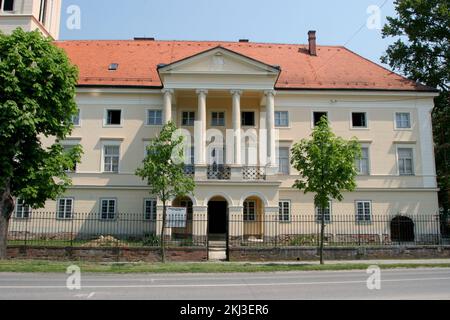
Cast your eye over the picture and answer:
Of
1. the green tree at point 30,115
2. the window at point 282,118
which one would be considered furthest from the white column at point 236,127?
the green tree at point 30,115

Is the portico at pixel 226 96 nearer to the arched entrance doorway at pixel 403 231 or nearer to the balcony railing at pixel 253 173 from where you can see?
the balcony railing at pixel 253 173

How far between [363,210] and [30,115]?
21.9m

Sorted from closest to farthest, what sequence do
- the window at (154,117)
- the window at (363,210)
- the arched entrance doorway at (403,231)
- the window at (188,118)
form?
the arched entrance doorway at (403,231), the window at (363,210), the window at (154,117), the window at (188,118)

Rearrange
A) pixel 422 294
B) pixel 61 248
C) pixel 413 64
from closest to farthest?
pixel 422 294, pixel 61 248, pixel 413 64

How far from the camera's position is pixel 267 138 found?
2725cm

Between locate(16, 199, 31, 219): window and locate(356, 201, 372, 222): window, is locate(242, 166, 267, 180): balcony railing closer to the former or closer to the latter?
locate(356, 201, 372, 222): window

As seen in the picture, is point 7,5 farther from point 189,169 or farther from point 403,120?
point 403,120

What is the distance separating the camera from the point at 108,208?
28203 millimetres

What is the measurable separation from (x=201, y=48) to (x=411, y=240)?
22.3 metres

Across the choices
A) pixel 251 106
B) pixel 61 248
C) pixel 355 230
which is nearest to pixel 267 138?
pixel 251 106

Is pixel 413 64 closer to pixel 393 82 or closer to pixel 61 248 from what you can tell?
pixel 393 82

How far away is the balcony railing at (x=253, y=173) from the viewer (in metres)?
26.3

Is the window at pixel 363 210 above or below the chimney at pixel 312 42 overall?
below

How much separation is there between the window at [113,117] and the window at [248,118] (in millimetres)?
8934
